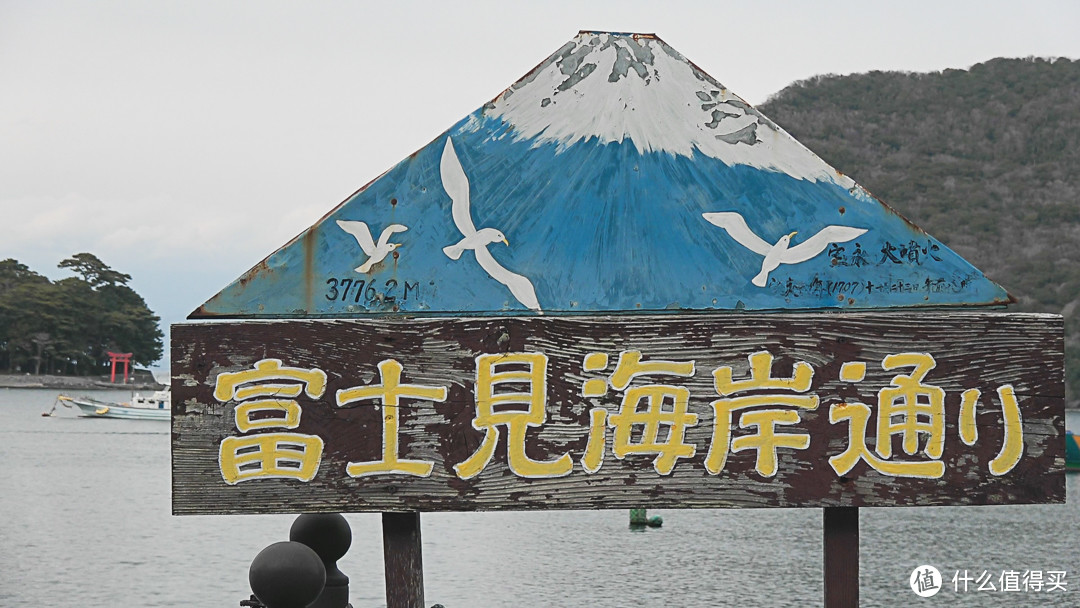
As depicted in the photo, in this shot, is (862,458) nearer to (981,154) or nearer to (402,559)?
(402,559)

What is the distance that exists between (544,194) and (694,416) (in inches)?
31.2

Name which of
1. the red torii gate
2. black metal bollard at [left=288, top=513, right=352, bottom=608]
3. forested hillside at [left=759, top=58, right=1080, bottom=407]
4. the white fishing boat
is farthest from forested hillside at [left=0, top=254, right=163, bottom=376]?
black metal bollard at [left=288, top=513, right=352, bottom=608]

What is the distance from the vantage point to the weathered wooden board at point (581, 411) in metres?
3.34

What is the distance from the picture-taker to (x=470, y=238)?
346 cm

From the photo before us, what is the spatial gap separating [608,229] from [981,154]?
304 ft

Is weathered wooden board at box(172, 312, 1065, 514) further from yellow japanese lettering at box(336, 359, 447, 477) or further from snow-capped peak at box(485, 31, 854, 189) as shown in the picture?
snow-capped peak at box(485, 31, 854, 189)

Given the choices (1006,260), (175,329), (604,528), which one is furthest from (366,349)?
(1006,260)

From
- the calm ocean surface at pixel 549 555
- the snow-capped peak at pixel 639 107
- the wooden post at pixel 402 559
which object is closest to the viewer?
the snow-capped peak at pixel 639 107

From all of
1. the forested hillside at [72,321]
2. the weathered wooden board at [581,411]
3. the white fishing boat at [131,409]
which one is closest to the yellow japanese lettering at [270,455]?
the weathered wooden board at [581,411]

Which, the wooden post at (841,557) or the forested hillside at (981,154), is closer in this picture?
the wooden post at (841,557)

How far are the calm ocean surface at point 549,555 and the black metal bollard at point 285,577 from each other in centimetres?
1591

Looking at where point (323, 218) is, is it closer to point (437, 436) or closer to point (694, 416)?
point (437, 436)

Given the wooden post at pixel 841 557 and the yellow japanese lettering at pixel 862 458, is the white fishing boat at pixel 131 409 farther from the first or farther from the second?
the yellow japanese lettering at pixel 862 458

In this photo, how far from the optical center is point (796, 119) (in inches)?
3740
